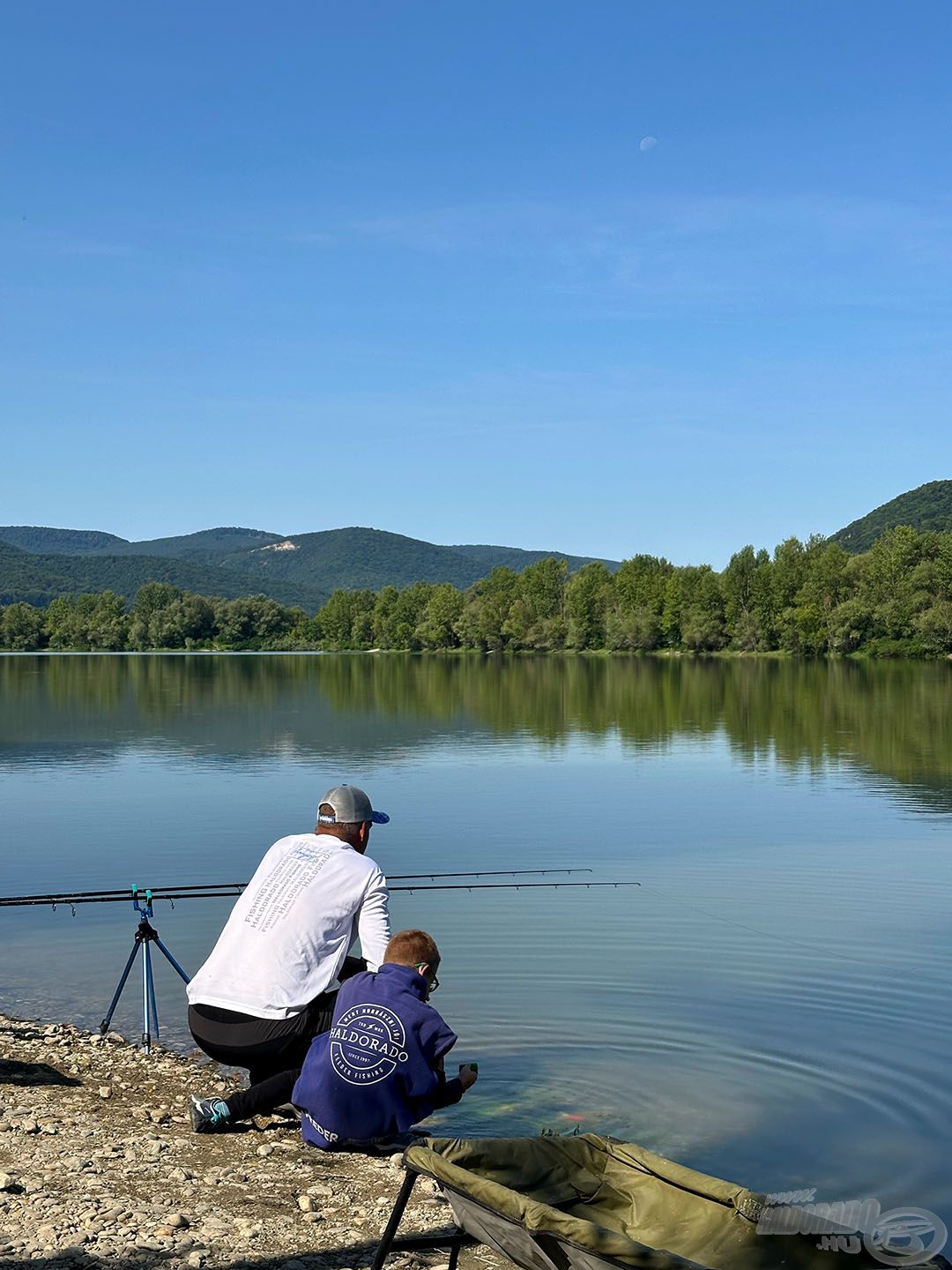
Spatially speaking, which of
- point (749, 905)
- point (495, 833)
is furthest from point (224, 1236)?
point (495, 833)

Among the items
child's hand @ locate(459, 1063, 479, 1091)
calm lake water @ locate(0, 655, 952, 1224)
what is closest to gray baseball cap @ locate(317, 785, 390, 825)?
child's hand @ locate(459, 1063, 479, 1091)

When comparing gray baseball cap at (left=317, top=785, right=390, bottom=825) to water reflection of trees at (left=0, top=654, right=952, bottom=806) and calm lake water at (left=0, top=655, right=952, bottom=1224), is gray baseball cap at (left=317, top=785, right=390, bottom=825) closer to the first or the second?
calm lake water at (left=0, top=655, right=952, bottom=1224)

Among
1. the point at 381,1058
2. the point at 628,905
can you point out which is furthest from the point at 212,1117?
the point at 628,905

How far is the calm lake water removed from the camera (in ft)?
25.0

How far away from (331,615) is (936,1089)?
17721 cm

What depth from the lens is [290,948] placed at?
590 cm

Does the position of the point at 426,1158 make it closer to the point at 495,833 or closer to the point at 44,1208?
the point at 44,1208

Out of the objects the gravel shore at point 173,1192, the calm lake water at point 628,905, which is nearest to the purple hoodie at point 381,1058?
the gravel shore at point 173,1192

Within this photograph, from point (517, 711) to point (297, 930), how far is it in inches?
1640

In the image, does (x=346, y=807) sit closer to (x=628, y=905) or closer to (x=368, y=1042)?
(x=368, y=1042)

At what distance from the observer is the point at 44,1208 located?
5172 mm

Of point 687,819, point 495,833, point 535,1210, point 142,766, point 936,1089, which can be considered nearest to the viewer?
point 535,1210

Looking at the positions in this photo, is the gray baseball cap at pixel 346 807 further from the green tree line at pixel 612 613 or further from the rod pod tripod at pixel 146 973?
the green tree line at pixel 612 613

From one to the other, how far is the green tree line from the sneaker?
3904 inches
